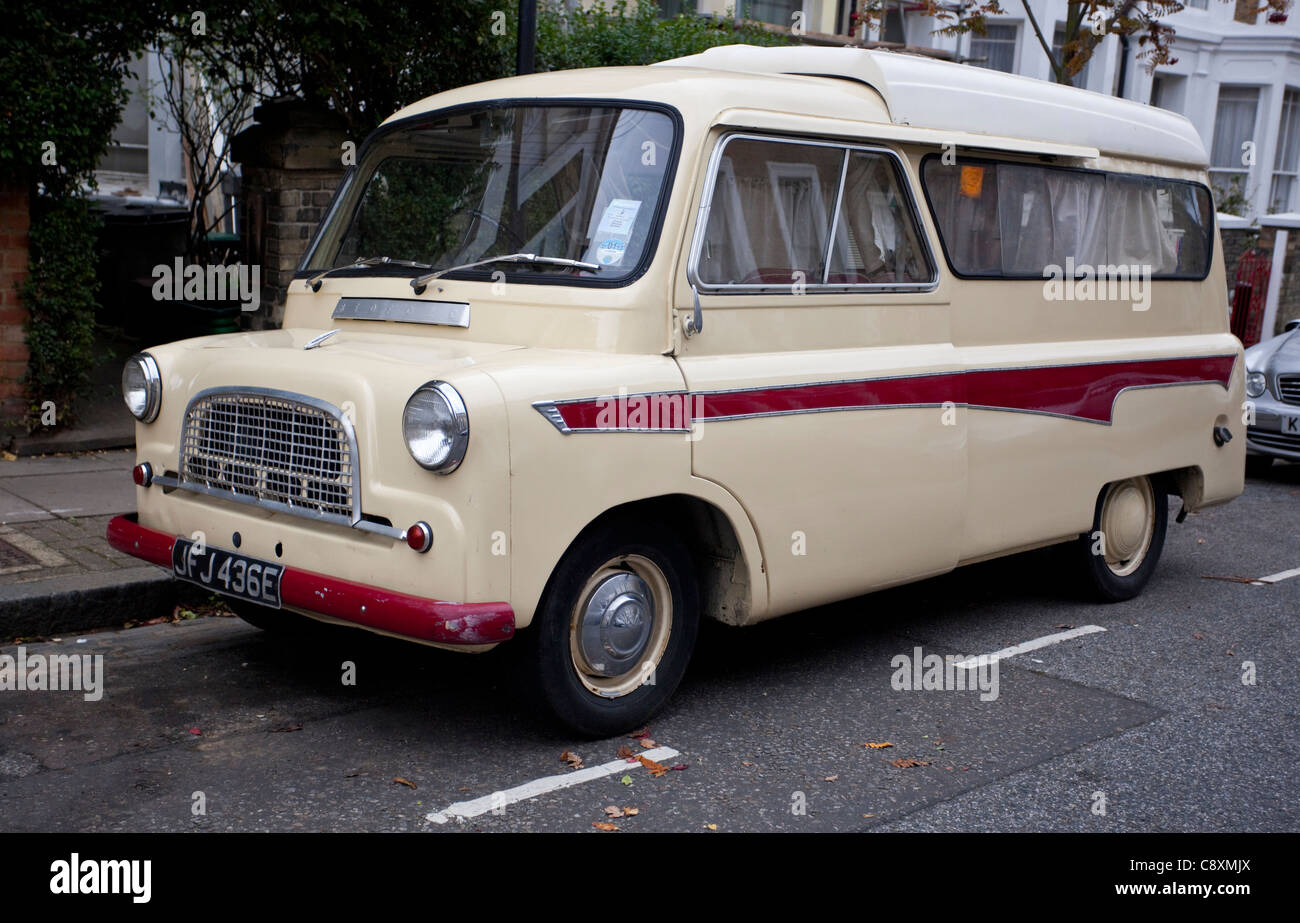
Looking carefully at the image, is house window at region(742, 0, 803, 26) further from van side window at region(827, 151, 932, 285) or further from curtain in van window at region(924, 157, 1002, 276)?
van side window at region(827, 151, 932, 285)

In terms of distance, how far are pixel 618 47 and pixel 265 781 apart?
29.5ft

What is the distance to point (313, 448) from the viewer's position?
175 inches

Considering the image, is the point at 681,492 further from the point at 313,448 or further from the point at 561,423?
the point at 313,448

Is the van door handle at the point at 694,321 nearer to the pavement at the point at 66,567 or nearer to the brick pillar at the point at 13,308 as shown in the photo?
the pavement at the point at 66,567

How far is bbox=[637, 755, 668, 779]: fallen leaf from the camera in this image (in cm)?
456

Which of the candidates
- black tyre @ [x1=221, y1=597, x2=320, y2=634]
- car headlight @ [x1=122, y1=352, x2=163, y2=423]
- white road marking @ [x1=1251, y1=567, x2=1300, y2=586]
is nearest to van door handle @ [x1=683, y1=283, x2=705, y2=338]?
car headlight @ [x1=122, y1=352, x2=163, y2=423]

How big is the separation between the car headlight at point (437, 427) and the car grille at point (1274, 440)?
9.17m

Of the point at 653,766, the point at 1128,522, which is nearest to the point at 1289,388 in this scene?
the point at 1128,522

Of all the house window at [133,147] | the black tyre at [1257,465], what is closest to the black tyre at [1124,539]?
the black tyre at [1257,465]

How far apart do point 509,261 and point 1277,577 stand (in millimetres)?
5322

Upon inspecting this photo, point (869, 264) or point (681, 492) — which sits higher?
point (869, 264)

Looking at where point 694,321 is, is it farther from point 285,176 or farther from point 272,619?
point 285,176

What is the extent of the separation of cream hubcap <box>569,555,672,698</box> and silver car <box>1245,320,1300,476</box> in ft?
25.5

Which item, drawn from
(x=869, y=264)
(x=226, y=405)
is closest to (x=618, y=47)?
(x=869, y=264)
